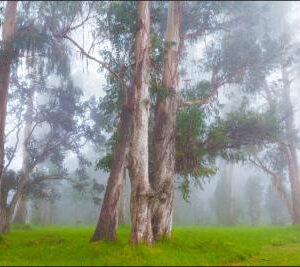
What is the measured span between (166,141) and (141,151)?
2648 mm

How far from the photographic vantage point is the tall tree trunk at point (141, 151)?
1396 cm

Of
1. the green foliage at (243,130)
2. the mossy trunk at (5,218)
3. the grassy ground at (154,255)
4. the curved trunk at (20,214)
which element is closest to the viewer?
the grassy ground at (154,255)

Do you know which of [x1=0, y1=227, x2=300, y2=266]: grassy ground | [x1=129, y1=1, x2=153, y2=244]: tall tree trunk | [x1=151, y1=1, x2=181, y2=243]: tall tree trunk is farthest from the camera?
[x1=151, y1=1, x2=181, y2=243]: tall tree trunk

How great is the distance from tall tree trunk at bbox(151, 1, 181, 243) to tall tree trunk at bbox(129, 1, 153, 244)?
1920mm

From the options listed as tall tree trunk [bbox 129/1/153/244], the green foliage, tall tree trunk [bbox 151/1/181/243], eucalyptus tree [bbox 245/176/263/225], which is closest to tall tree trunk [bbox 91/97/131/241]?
tall tree trunk [bbox 151/1/181/243]

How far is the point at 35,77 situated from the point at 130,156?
15.5 m

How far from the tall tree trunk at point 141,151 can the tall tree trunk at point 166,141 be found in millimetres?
1920

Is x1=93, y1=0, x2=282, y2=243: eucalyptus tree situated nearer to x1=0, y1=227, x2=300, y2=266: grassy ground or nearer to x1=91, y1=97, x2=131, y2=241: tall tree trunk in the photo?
x1=91, y1=97, x2=131, y2=241: tall tree trunk

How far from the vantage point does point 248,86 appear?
77.9 feet

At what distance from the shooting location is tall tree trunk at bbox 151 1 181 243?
638 inches

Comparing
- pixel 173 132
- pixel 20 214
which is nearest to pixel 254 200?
pixel 20 214

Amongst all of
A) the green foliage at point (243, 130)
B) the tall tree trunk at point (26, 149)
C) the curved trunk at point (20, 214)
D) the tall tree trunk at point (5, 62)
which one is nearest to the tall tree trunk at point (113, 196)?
the green foliage at point (243, 130)

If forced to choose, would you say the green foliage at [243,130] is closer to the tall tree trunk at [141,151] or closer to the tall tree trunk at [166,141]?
the tall tree trunk at [166,141]

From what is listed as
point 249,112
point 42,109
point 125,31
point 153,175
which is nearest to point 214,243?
point 153,175
